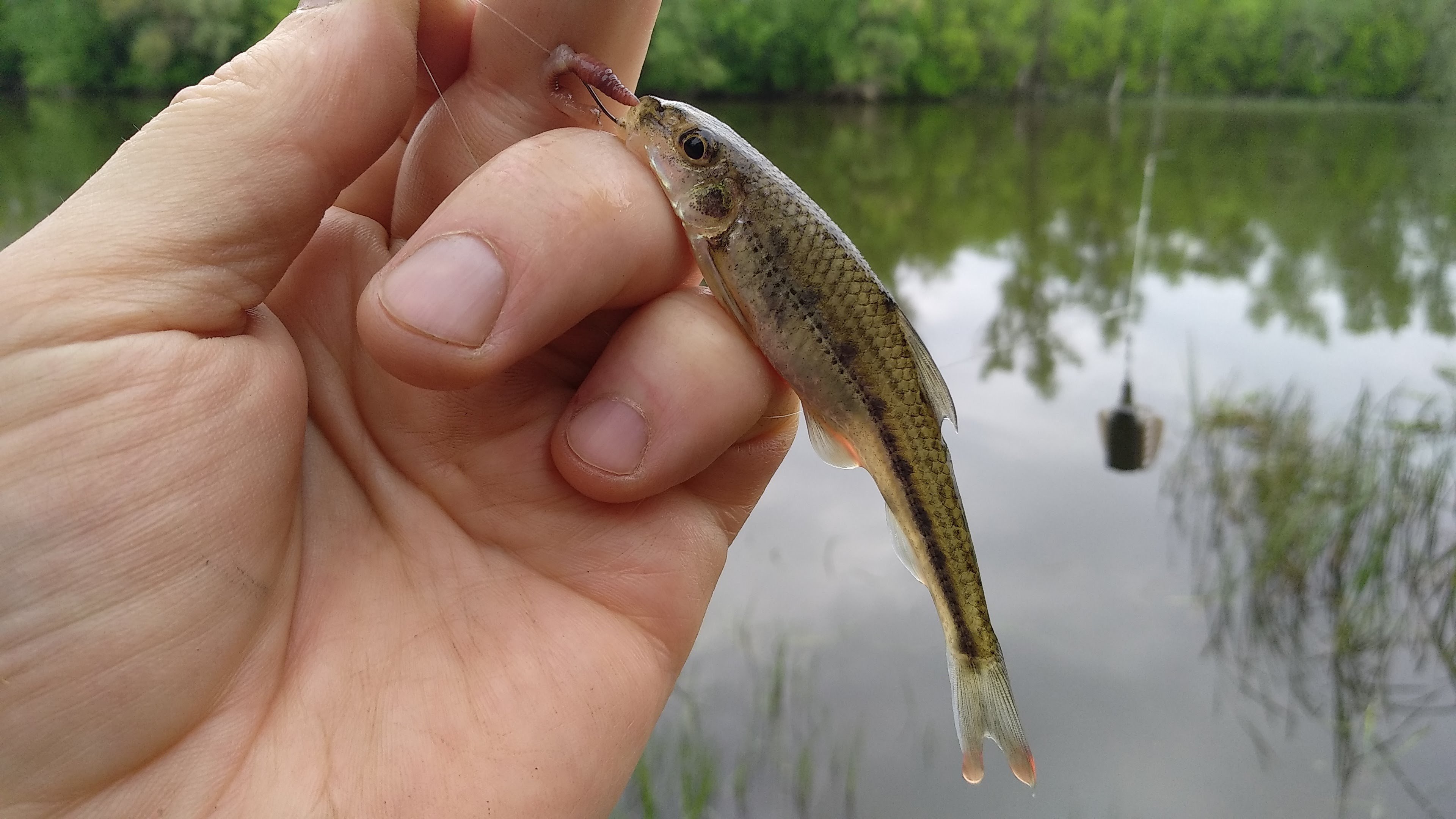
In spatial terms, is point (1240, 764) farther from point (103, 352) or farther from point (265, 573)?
point (103, 352)

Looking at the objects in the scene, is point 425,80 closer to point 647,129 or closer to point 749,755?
point 647,129

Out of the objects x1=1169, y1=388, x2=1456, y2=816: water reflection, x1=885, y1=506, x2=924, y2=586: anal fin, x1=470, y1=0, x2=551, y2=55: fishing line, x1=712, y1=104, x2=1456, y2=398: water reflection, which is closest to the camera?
x1=470, y1=0, x2=551, y2=55: fishing line

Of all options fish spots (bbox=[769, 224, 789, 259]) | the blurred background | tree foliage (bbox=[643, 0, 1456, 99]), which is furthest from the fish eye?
tree foliage (bbox=[643, 0, 1456, 99])

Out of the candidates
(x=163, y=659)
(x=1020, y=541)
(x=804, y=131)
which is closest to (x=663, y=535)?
(x=163, y=659)

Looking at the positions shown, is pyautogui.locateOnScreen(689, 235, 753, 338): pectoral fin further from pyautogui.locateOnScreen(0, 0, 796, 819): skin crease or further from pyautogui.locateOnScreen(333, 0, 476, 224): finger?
pyautogui.locateOnScreen(333, 0, 476, 224): finger

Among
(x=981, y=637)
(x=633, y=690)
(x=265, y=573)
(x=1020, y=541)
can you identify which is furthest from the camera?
(x=1020, y=541)

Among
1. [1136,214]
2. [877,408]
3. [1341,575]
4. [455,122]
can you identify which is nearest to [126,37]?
[455,122]

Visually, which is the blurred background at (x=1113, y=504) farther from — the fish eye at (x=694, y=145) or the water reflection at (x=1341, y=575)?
the fish eye at (x=694, y=145)
